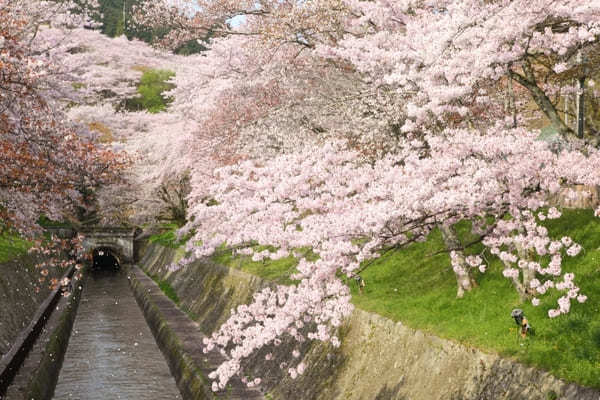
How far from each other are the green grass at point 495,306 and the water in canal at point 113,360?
7.48m

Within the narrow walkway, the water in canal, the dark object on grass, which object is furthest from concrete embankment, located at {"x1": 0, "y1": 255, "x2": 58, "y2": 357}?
the dark object on grass

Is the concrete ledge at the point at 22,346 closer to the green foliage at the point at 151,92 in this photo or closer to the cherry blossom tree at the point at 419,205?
the cherry blossom tree at the point at 419,205

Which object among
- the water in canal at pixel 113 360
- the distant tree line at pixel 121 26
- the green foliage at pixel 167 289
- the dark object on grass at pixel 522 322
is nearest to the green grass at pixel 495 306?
the dark object on grass at pixel 522 322

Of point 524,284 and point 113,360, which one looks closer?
point 524,284

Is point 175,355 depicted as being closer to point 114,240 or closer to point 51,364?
point 51,364

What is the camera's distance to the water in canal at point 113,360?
1797 centimetres

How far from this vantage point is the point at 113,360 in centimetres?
2178

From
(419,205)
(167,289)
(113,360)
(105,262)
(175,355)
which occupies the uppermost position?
(419,205)

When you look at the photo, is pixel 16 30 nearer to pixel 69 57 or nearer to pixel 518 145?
pixel 69 57

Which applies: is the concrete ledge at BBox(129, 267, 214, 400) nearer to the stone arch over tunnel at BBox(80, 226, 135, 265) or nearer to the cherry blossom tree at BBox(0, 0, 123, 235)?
the cherry blossom tree at BBox(0, 0, 123, 235)

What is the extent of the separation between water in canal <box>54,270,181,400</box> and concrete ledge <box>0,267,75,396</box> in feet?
4.61

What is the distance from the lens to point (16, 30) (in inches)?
662

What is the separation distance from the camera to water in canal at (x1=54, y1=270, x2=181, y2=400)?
17969 millimetres

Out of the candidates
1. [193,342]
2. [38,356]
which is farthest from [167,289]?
[38,356]
